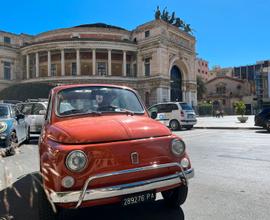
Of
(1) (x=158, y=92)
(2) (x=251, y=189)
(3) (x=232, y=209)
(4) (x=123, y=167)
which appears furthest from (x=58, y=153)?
(1) (x=158, y=92)

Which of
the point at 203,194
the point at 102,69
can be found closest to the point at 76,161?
the point at 203,194

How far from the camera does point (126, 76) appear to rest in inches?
2250

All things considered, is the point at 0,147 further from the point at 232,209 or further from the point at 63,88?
the point at 232,209

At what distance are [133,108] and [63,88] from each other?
46.3 inches

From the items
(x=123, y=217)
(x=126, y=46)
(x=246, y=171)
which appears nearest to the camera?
(x=123, y=217)

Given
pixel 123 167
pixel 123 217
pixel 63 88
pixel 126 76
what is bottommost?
pixel 123 217

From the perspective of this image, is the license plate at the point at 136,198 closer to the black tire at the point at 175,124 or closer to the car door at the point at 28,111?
Answer: the car door at the point at 28,111

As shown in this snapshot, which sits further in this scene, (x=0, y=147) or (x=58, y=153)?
(x=0, y=147)

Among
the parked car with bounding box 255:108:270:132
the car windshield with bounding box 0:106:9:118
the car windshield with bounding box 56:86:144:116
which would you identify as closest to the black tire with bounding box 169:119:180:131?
the parked car with bounding box 255:108:270:132

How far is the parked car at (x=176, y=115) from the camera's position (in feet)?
65.9

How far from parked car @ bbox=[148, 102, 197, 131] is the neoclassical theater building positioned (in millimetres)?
33040

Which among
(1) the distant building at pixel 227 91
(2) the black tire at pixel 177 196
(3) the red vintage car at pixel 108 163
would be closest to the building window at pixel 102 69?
(1) the distant building at pixel 227 91

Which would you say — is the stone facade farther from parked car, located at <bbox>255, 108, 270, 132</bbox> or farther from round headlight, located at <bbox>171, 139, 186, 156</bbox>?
round headlight, located at <bbox>171, 139, 186, 156</bbox>

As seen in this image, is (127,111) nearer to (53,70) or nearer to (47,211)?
(47,211)
